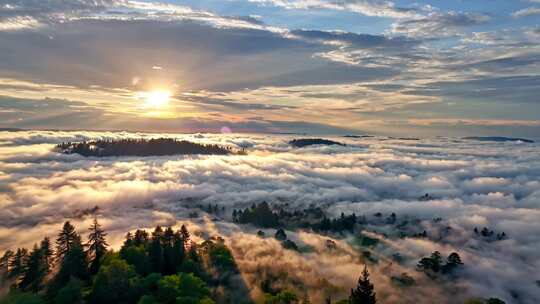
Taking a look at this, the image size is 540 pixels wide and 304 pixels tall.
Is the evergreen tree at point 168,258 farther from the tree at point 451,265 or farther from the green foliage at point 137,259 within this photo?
the tree at point 451,265

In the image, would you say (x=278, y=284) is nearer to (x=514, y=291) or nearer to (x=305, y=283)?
(x=305, y=283)

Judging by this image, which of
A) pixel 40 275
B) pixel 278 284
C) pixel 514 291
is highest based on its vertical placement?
pixel 40 275

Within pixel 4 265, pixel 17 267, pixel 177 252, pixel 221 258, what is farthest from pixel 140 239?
pixel 4 265

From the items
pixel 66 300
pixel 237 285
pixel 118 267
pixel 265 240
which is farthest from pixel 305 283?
pixel 66 300

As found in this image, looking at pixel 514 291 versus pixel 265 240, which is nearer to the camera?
pixel 514 291

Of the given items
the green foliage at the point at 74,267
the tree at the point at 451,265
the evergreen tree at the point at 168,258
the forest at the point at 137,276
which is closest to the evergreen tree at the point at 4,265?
the forest at the point at 137,276

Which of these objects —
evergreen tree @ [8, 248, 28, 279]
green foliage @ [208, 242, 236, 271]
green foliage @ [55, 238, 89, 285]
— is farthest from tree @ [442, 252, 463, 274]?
evergreen tree @ [8, 248, 28, 279]

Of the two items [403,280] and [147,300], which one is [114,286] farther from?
[403,280]

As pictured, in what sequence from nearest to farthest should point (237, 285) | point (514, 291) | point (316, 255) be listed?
point (237, 285) < point (514, 291) < point (316, 255)
